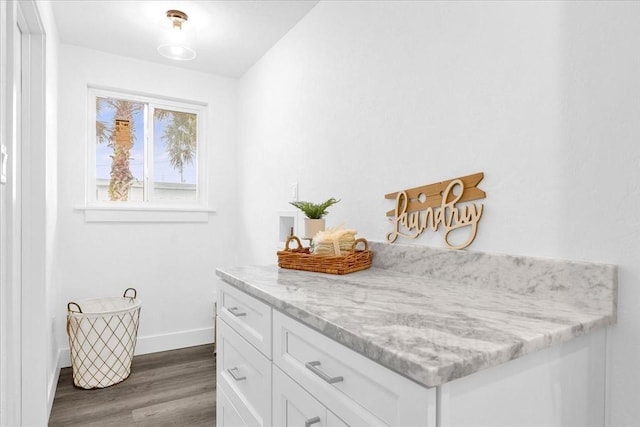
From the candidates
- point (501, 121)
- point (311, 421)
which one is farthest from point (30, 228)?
point (501, 121)

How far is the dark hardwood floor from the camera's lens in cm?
202

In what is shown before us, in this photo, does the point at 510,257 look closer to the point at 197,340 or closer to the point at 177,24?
the point at 177,24

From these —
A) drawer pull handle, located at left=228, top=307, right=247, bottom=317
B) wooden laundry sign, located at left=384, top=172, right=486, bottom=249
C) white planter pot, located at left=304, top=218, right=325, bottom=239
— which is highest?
wooden laundry sign, located at left=384, top=172, right=486, bottom=249

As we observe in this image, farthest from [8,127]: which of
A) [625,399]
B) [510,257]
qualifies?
[625,399]

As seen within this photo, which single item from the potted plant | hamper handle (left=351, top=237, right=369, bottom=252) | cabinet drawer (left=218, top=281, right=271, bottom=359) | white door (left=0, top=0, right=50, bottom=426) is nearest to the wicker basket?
hamper handle (left=351, top=237, right=369, bottom=252)

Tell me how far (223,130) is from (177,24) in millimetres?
1088

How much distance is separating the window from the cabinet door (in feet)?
7.74

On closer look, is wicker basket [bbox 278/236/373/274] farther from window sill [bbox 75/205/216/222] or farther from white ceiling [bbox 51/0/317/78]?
window sill [bbox 75/205/216/222]

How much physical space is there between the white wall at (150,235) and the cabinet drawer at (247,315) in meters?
1.68

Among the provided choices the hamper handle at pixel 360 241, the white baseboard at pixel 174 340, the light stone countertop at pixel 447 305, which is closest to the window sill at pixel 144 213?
the white baseboard at pixel 174 340

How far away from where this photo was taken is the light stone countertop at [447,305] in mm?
670

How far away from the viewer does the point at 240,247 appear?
3.24 meters

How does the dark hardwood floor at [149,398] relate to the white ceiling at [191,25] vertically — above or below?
below

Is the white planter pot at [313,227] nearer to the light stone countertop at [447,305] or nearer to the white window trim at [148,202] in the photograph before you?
the light stone countertop at [447,305]
